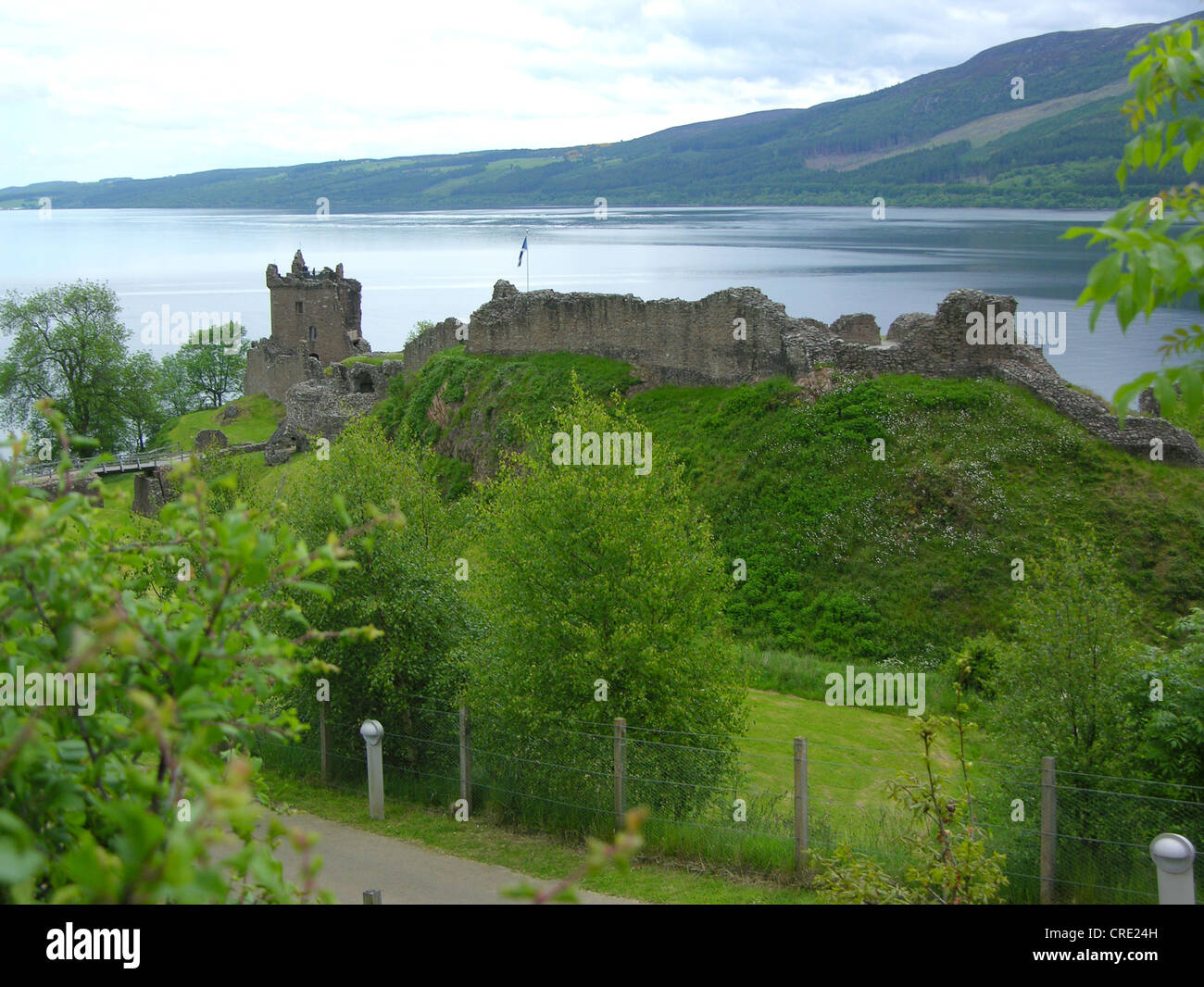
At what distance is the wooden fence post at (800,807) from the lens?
12398 mm

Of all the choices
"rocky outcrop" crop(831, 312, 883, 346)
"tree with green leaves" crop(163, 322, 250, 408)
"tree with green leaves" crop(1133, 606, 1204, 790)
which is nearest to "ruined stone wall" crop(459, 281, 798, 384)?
"rocky outcrop" crop(831, 312, 883, 346)

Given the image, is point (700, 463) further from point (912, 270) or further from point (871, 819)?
point (912, 270)

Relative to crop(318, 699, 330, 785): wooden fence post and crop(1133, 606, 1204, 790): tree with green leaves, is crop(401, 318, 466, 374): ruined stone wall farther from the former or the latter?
crop(1133, 606, 1204, 790): tree with green leaves

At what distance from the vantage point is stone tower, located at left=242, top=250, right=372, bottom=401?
79.7m

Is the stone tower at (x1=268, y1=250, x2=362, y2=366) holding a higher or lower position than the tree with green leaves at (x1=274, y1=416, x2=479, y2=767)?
higher

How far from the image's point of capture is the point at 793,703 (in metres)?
23.7

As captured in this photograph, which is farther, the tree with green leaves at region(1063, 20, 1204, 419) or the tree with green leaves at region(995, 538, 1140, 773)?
the tree with green leaves at region(995, 538, 1140, 773)

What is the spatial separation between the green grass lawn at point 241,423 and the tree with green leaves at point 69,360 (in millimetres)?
4223

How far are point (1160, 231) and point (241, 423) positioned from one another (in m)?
72.7

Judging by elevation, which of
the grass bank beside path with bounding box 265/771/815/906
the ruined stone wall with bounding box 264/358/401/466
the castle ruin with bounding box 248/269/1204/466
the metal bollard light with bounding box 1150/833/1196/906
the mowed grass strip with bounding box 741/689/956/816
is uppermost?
the castle ruin with bounding box 248/269/1204/466

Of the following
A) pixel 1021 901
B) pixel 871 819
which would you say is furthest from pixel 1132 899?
pixel 871 819

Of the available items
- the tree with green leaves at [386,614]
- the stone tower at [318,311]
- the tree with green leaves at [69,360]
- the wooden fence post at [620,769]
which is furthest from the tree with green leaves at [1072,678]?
the tree with green leaves at [69,360]

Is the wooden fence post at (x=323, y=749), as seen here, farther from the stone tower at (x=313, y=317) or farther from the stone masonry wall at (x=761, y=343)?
the stone tower at (x=313, y=317)

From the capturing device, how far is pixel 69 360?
78500 millimetres
